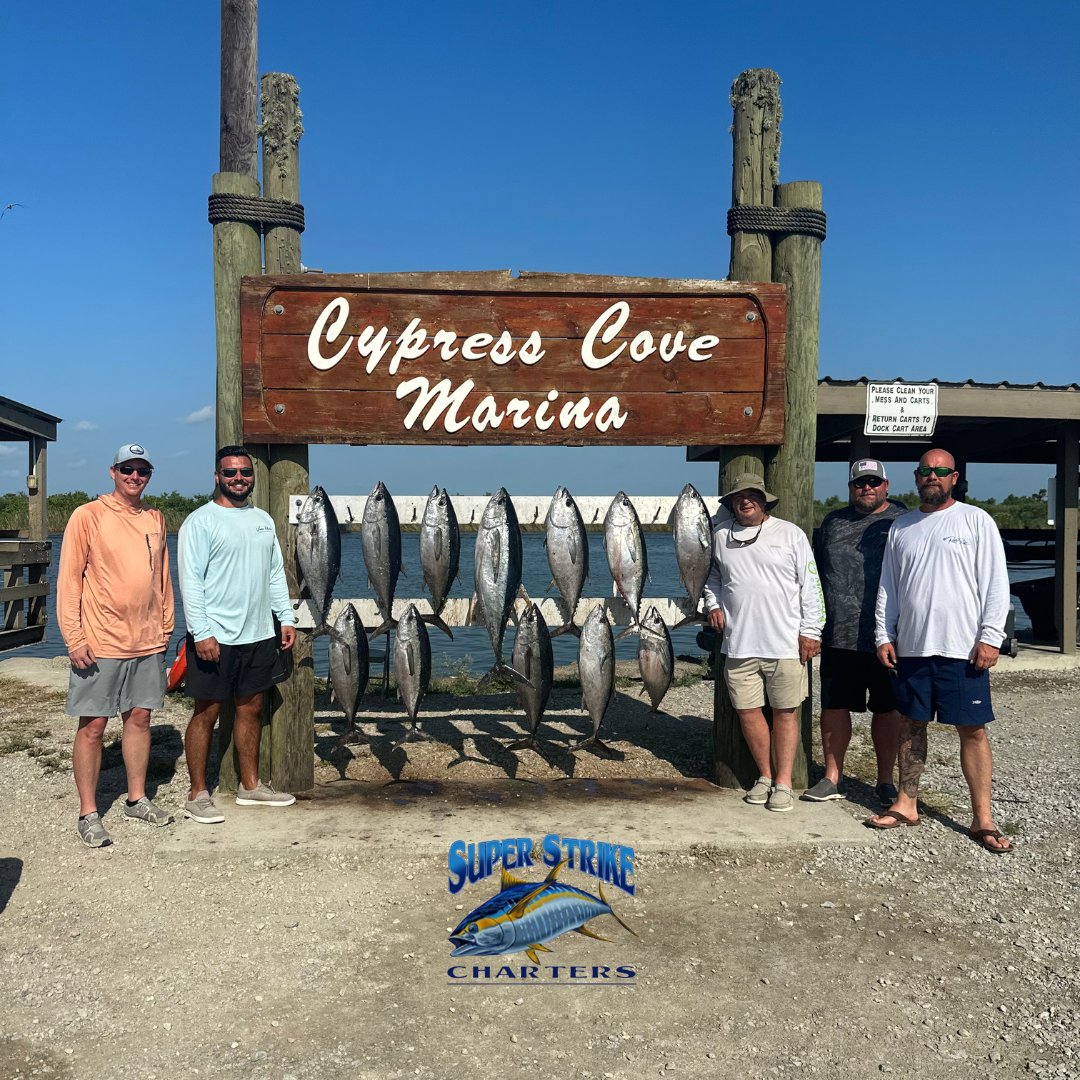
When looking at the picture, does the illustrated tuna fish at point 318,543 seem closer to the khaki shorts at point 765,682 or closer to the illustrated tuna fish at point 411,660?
the illustrated tuna fish at point 411,660

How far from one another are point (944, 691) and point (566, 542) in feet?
7.41

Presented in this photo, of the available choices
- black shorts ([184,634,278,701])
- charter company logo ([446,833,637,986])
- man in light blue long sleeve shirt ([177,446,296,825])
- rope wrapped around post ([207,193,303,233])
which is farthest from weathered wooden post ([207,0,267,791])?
charter company logo ([446,833,637,986])

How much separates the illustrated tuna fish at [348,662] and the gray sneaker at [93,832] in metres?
1.39

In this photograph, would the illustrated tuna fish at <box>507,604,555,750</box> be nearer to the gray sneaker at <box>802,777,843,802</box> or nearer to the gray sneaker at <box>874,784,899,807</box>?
the gray sneaker at <box>802,777,843,802</box>

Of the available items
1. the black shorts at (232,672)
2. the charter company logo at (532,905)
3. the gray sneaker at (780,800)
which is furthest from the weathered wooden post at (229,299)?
the gray sneaker at (780,800)

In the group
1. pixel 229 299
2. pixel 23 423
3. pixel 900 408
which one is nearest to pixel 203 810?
pixel 229 299

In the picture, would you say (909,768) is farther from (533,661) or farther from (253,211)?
(253,211)

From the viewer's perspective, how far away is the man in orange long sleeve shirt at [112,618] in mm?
5199

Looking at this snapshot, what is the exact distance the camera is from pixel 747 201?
6176 millimetres

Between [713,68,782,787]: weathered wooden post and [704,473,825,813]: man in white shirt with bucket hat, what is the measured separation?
32 centimetres

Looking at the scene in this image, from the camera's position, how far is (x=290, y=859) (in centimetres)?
502

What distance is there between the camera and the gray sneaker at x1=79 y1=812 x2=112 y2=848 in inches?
207

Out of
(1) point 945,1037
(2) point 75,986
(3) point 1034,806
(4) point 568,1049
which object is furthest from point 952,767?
(2) point 75,986

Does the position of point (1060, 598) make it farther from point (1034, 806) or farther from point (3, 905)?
point (3, 905)
